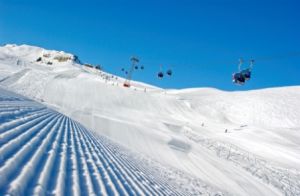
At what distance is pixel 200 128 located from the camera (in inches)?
1415

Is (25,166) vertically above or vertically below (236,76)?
below

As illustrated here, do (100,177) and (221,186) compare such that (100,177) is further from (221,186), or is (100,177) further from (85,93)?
(85,93)

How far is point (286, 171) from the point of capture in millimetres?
22859

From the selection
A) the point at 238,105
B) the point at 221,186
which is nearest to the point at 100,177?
the point at 221,186

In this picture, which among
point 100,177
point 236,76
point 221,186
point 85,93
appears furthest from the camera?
point 85,93

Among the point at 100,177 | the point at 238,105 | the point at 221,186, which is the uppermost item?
the point at 238,105

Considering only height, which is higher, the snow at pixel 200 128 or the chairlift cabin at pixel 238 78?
the chairlift cabin at pixel 238 78

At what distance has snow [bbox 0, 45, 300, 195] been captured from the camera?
64.3 feet

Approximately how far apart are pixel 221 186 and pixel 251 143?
587 inches

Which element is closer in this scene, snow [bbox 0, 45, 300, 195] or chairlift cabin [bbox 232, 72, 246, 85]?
snow [bbox 0, 45, 300, 195]

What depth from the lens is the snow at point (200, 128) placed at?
19594 mm

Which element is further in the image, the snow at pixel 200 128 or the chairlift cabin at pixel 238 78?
the chairlift cabin at pixel 238 78

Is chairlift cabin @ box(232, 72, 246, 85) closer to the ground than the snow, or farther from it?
farther from it

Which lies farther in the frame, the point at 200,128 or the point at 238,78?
the point at 200,128
